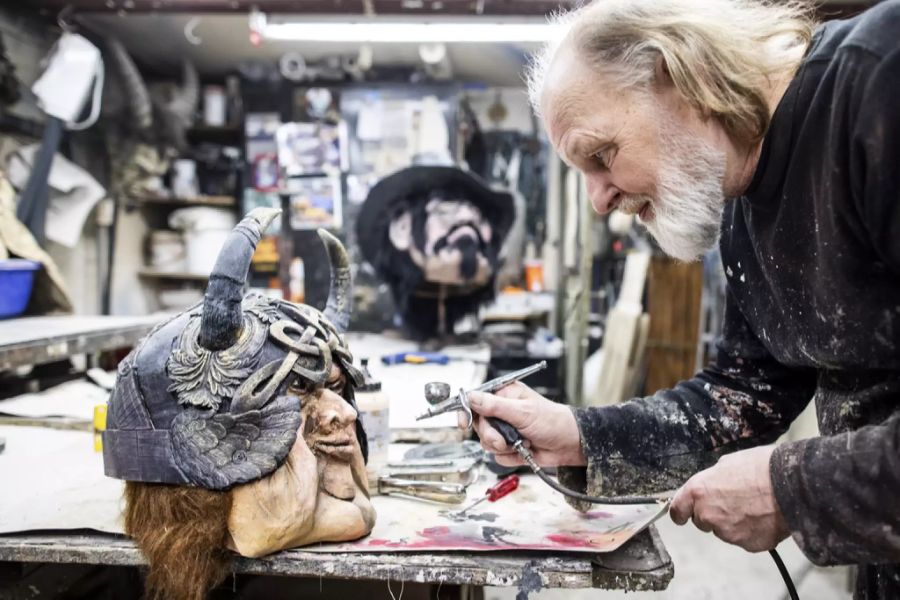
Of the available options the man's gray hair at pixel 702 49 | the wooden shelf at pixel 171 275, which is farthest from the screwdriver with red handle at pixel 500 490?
the wooden shelf at pixel 171 275

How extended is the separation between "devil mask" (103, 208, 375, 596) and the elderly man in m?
0.41

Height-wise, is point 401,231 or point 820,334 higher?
point 820,334

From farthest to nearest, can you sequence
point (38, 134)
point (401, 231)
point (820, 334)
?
point (38, 134) → point (401, 231) → point (820, 334)

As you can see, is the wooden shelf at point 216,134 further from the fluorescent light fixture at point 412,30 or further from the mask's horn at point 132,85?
the fluorescent light fixture at point 412,30

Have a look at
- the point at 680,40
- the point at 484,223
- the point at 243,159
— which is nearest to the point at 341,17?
the point at 484,223

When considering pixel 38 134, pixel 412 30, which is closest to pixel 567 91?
pixel 412 30

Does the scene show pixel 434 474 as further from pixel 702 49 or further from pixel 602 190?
pixel 702 49

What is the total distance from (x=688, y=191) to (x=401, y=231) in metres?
2.67

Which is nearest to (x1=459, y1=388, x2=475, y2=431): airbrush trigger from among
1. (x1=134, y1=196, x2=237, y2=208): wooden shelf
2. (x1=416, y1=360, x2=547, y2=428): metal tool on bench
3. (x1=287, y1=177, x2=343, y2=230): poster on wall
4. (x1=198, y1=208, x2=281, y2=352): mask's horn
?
(x1=416, y1=360, x2=547, y2=428): metal tool on bench

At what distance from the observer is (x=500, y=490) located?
167cm

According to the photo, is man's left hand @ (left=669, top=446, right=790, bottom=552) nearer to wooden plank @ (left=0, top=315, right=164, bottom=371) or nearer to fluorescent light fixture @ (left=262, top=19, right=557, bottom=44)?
wooden plank @ (left=0, top=315, right=164, bottom=371)

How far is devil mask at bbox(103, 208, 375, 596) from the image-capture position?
1.26 meters

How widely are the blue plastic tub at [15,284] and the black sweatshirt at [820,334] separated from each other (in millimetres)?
2735

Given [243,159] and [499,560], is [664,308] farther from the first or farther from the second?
[499,560]
